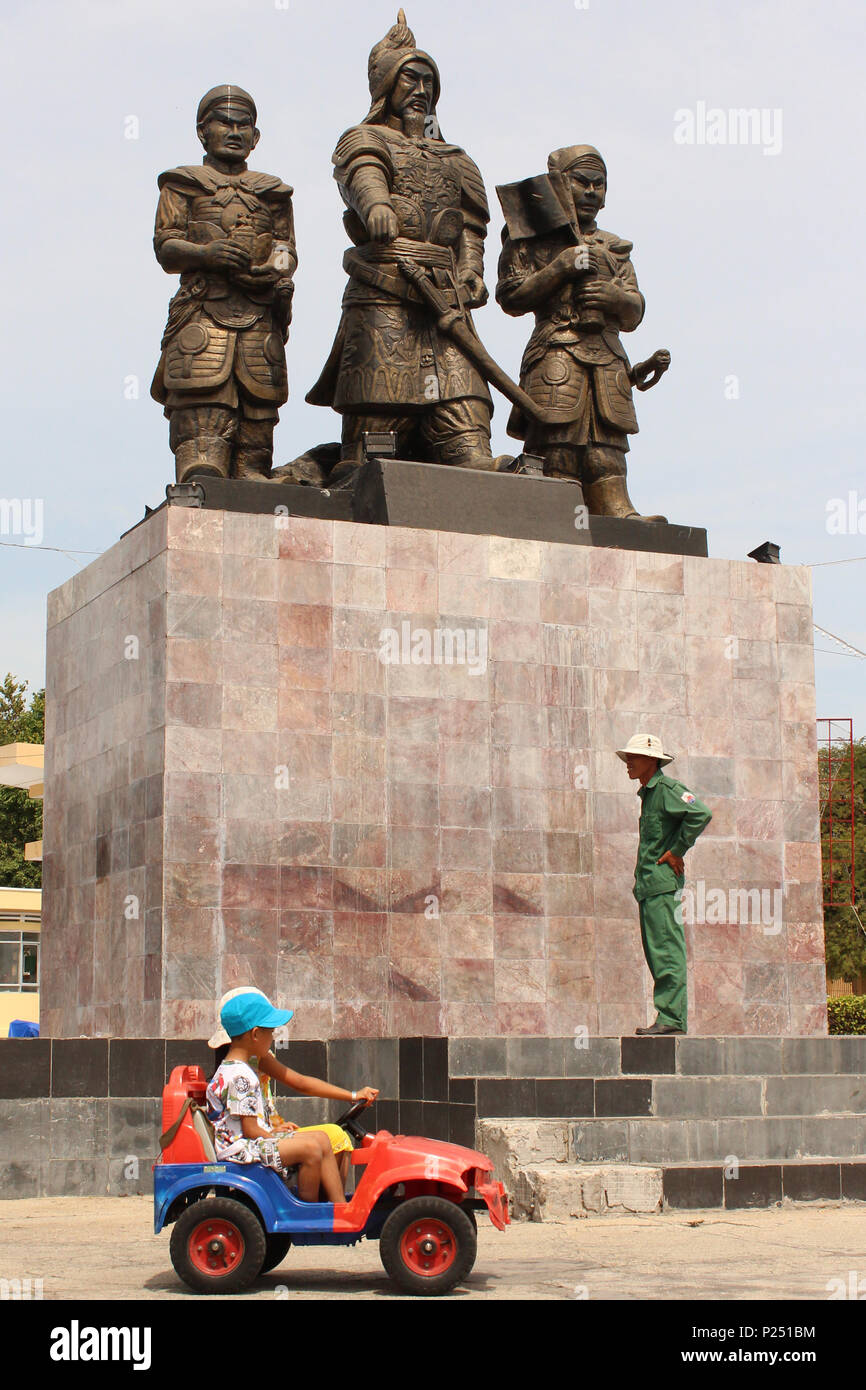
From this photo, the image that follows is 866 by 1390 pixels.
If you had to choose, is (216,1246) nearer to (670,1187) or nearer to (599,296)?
(670,1187)

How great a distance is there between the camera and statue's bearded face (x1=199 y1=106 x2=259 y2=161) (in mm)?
15977

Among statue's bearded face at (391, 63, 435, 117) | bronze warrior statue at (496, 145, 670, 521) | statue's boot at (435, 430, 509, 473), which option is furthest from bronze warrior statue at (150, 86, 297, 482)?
bronze warrior statue at (496, 145, 670, 521)

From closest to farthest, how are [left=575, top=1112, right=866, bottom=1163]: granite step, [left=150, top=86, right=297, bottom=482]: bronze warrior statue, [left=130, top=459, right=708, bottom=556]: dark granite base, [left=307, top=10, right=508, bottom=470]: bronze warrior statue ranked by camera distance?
[left=575, top=1112, right=866, bottom=1163]: granite step
[left=130, top=459, right=708, bottom=556]: dark granite base
[left=150, top=86, right=297, bottom=482]: bronze warrior statue
[left=307, top=10, right=508, bottom=470]: bronze warrior statue

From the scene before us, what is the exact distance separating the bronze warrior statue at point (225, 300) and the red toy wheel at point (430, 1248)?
9.56 m

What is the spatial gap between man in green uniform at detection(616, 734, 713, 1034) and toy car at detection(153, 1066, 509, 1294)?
4.64 metres

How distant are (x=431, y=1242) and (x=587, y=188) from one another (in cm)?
1251

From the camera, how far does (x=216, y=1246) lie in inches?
277

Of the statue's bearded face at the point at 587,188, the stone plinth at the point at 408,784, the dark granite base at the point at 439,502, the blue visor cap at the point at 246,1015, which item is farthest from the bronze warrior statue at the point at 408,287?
the blue visor cap at the point at 246,1015

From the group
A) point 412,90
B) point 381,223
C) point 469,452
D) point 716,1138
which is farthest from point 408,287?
point 716,1138

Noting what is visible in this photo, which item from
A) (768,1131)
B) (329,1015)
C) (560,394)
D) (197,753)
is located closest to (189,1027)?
(329,1015)

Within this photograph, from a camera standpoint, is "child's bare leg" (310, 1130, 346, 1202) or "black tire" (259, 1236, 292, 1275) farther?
"black tire" (259, 1236, 292, 1275)

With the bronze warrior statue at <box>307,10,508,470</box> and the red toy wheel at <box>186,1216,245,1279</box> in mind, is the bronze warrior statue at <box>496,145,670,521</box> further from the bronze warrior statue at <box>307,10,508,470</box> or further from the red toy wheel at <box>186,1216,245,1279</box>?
the red toy wheel at <box>186,1216,245,1279</box>

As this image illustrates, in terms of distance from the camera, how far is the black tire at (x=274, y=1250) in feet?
24.2

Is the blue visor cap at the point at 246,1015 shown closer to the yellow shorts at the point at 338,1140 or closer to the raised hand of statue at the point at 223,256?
the yellow shorts at the point at 338,1140
